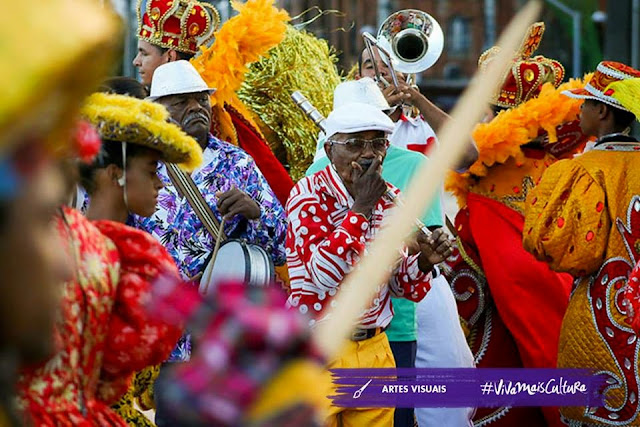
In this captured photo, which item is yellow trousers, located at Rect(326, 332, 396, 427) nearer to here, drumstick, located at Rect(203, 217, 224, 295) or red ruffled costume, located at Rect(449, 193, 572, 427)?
drumstick, located at Rect(203, 217, 224, 295)

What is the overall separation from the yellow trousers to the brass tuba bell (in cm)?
210

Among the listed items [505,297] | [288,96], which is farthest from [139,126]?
[288,96]

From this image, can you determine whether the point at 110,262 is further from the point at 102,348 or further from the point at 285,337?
the point at 285,337

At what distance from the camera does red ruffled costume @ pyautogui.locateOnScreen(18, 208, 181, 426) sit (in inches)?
109

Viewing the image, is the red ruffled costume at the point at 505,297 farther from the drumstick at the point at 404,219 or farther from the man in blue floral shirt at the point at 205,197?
the drumstick at the point at 404,219

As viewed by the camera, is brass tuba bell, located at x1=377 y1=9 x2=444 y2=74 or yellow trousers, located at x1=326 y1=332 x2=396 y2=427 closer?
yellow trousers, located at x1=326 y1=332 x2=396 y2=427

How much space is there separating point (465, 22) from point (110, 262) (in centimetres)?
3632

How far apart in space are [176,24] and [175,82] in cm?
114

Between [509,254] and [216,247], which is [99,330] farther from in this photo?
[509,254]

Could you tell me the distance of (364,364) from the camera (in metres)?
4.94

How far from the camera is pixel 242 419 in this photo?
1.50m

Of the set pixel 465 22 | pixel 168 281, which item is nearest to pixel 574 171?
pixel 168 281

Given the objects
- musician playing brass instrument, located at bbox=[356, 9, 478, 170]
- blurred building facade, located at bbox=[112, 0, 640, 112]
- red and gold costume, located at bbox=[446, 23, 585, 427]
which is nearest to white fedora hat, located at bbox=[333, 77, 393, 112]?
musician playing brass instrument, located at bbox=[356, 9, 478, 170]

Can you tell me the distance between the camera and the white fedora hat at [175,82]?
214 inches
